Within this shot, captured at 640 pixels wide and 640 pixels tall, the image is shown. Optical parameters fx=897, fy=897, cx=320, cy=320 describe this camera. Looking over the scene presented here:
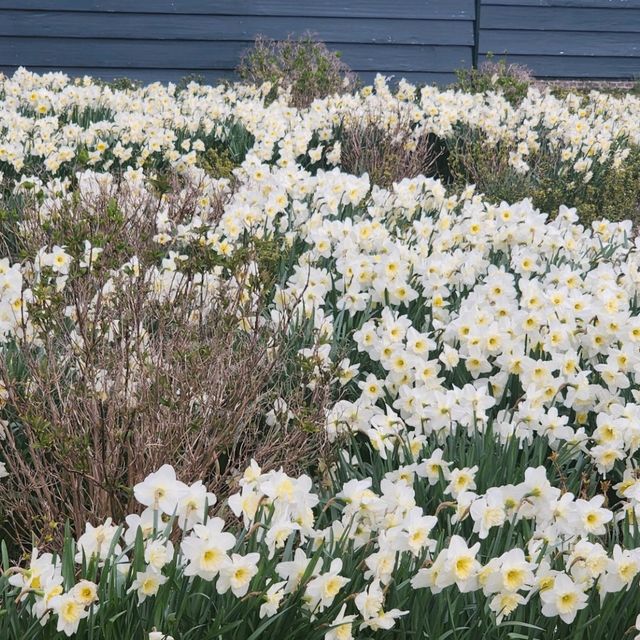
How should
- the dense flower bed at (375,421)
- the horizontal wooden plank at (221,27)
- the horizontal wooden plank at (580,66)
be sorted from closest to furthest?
the dense flower bed at (375,421) < the horizontal wooden plank at (221,27) < the horizontal wooden plank at (580,66)

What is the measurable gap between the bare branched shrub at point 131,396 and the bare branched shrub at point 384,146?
3.01 m

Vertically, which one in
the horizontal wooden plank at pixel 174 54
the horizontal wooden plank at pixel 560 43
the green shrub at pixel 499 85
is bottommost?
the green shrub at pixel 499 85

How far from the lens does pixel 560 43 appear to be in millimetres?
12312

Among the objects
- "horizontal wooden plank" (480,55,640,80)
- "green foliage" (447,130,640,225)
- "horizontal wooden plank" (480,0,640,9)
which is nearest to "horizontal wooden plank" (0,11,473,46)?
"horizontal wooden plank" (480,0,640,9)

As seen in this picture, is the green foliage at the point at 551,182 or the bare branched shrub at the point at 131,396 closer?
the bare branched shrub at the point at 131,396

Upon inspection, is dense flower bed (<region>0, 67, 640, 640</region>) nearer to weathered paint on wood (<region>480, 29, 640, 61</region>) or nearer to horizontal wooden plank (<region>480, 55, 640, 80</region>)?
weathered paint on wood (<region>480, 29, 640, 61</region>)

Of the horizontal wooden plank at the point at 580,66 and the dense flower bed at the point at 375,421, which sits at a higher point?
the horizontal wooden plank at the point at 580,66

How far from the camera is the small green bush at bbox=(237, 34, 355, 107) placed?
26.8 ft

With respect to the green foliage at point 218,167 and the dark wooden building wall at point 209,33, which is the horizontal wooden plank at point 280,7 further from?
the green foliage at point 218,167

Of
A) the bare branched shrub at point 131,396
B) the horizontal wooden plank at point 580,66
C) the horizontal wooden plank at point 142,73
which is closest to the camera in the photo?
the bare branched shrub at point 131,396

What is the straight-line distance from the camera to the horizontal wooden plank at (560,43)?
12.0 m

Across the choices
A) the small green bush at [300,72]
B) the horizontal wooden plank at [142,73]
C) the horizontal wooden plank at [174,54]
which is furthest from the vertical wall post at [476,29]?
the small green bush at [300,72]

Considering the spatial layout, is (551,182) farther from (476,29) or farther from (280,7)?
(476,29)

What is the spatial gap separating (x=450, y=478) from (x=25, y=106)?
5288mm
